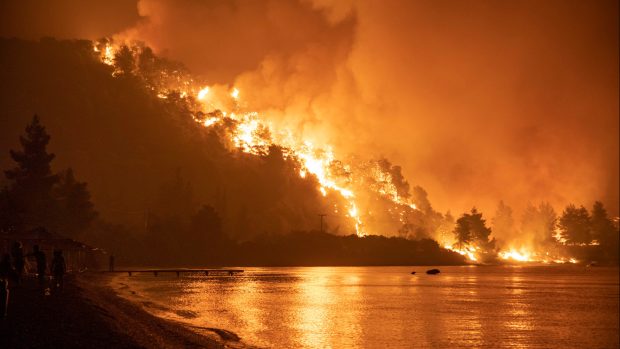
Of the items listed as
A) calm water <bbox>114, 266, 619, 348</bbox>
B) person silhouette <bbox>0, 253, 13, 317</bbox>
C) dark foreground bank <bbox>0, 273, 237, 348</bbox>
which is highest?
person silhouette <bbox>0, 253, 13, 317</bbox>

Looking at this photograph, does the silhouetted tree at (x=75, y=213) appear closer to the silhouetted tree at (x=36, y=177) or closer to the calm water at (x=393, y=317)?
the silhouetted tree at (x=36, y=177)

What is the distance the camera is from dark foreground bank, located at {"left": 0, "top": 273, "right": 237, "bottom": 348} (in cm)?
2394

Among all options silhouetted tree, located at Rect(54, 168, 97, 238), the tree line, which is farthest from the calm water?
silhouetted tree, located at Rect(54, 168, 97, 238)

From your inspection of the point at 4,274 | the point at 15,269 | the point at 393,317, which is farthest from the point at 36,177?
the point at 4,274

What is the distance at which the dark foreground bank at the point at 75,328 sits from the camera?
23.9 meters

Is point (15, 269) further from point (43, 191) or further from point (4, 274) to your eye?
point (43, 191)

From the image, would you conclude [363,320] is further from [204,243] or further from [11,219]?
[204,243]

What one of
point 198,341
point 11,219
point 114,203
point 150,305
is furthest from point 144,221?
point 198,341

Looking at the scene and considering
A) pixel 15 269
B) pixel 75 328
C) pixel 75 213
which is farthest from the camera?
pixel 75 213

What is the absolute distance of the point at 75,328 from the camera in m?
28.6

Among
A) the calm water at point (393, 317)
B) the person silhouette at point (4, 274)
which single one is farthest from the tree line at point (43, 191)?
the person silhouette at point (4, 274)

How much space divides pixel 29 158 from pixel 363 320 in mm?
96592

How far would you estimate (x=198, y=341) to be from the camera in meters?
36.6

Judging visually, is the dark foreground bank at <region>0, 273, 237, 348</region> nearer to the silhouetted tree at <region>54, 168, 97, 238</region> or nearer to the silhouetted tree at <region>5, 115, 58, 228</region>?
the silhouetted tree at <region>5, 115, 58, 228</region>
